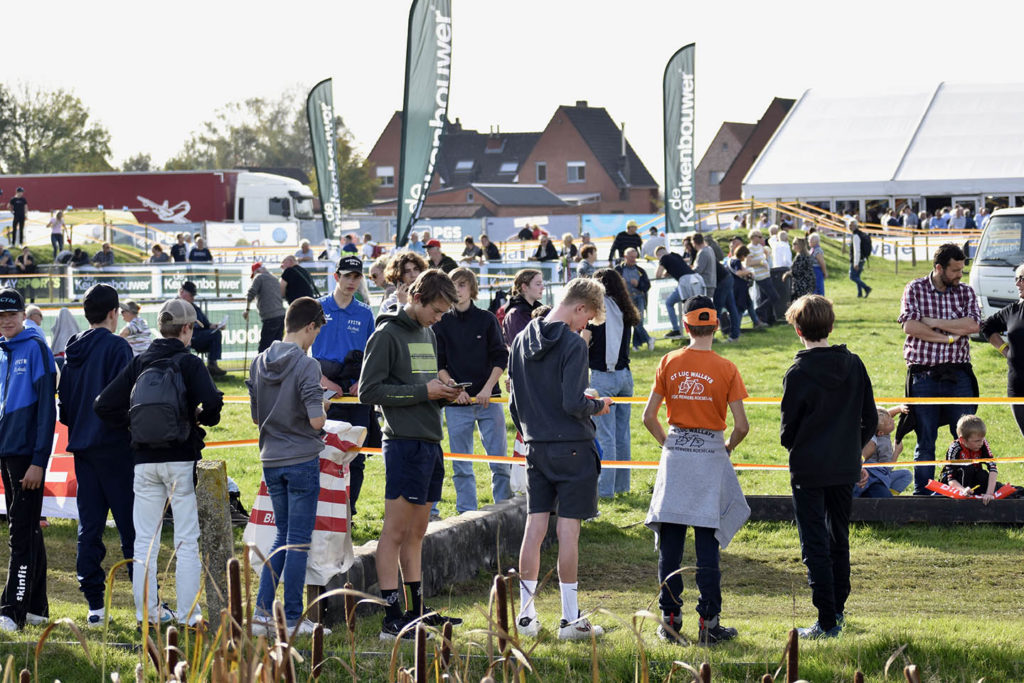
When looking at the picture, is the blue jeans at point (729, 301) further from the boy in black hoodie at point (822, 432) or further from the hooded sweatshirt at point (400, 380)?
the hooded sweatshirt at point (400, 380)

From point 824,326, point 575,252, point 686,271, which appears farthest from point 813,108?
point 824,326

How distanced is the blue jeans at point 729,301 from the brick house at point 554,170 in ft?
188

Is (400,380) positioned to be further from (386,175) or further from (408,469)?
(386,175)

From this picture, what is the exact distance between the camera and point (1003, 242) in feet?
63.4

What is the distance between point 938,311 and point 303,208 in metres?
46.8

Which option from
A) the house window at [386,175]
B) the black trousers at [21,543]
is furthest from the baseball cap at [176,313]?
the house window at [386,175]

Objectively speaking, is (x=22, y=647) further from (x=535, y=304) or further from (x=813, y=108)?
(x=813, y=108)

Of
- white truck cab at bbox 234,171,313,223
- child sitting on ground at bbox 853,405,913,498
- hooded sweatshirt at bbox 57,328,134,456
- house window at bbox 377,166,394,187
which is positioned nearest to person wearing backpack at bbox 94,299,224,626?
hooded sweatshirt at bbox 57,328,134,456

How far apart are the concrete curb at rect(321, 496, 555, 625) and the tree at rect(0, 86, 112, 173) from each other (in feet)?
239

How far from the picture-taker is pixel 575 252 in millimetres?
28203

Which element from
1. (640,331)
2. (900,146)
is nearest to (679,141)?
(640,331)

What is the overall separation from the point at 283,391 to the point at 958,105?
52438 mm

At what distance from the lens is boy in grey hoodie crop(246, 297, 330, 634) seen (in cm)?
663

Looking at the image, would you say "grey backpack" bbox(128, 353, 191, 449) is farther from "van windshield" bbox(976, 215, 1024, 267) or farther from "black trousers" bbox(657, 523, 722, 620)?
"van windshield" bbox(976, 215, 1024, 267)
